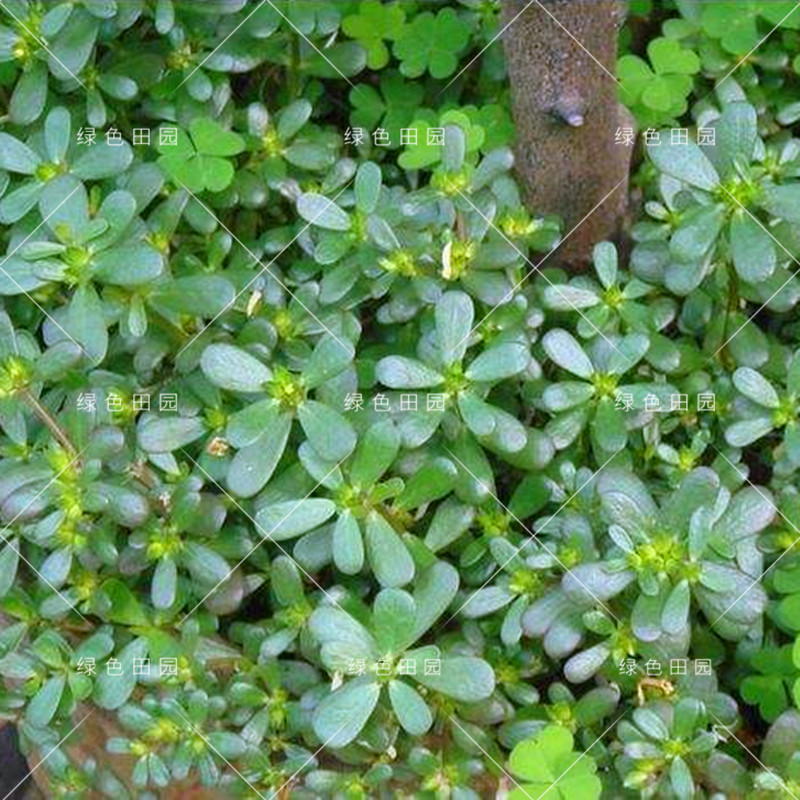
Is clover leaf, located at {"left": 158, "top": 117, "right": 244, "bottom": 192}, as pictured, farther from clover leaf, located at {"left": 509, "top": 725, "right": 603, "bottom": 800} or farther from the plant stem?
clover leaf, located at {"left": 509, "top": 725, "right": 603, "bottom": 800}

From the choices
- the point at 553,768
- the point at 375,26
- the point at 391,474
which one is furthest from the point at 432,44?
the point at 553,768

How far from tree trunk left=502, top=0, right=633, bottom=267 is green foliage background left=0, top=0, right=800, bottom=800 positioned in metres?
0.05

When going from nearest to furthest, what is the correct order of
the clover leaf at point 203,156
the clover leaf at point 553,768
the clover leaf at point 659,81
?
the clover leaf at point 553,768, the clover leaf at point 203,156, the clover leaf at point 659,81

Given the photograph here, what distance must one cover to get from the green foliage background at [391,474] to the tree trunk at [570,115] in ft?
0.16

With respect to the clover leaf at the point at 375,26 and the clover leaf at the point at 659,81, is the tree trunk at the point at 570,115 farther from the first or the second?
the clover leaf at the point at 375,26

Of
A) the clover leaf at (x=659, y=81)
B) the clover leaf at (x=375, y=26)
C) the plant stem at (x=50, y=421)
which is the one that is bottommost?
the plant stem at (x=50, y=421)

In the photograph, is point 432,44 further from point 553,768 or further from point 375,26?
point 553,768

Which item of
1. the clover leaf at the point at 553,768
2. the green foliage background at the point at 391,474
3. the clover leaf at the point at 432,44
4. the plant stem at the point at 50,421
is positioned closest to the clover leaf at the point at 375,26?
the clover leaf at the point at 432,44

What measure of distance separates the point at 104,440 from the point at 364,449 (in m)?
0.27

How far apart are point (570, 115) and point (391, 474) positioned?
0.45 meters

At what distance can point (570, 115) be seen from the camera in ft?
5.03

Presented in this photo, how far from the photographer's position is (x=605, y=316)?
5.06ft

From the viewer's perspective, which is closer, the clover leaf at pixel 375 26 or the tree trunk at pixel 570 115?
the tree trunk at pixel 570 115

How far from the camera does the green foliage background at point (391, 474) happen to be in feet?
4.36
